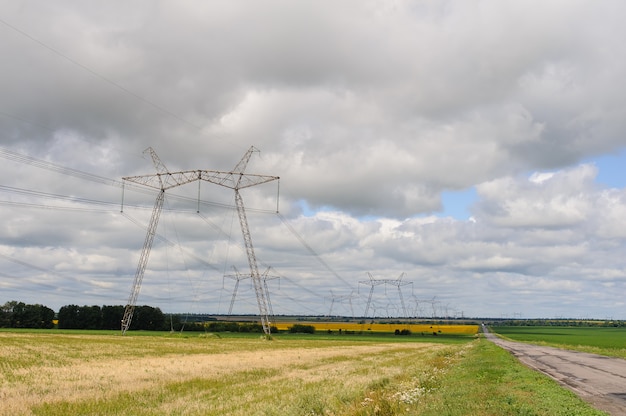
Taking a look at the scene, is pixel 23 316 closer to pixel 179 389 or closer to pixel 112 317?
pixel 112 317

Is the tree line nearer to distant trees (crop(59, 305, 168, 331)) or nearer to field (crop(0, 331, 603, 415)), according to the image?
distant trees (crop(59, 305, 168, 331))

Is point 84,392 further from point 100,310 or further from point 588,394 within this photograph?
point 100,310

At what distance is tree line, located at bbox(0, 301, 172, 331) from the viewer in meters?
183

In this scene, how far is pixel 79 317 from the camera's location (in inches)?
7500

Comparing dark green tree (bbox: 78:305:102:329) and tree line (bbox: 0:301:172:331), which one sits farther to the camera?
dark green tree (bbox: 78:305:102:329)

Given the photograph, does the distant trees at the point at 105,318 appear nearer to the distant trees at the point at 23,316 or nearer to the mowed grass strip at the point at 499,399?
the distant trees at the point at 23,316

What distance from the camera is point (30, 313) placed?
18462cm

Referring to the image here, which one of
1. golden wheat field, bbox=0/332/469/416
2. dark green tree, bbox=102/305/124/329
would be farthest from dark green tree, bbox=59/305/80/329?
golden wheat field, bbox=0/332/469/416

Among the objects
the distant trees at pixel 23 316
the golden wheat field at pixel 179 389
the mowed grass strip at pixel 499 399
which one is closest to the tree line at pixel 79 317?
the distant trees at pixel 23 316

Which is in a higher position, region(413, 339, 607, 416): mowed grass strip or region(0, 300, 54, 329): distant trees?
region(0, 300, 54, 329): distant trees

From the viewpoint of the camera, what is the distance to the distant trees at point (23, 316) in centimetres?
18100

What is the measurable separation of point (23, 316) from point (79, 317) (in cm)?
1777

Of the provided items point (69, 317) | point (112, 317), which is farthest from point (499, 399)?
point (69, 317)

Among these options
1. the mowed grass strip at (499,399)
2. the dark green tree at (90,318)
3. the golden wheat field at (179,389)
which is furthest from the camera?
the dark green tree at (90,318)
